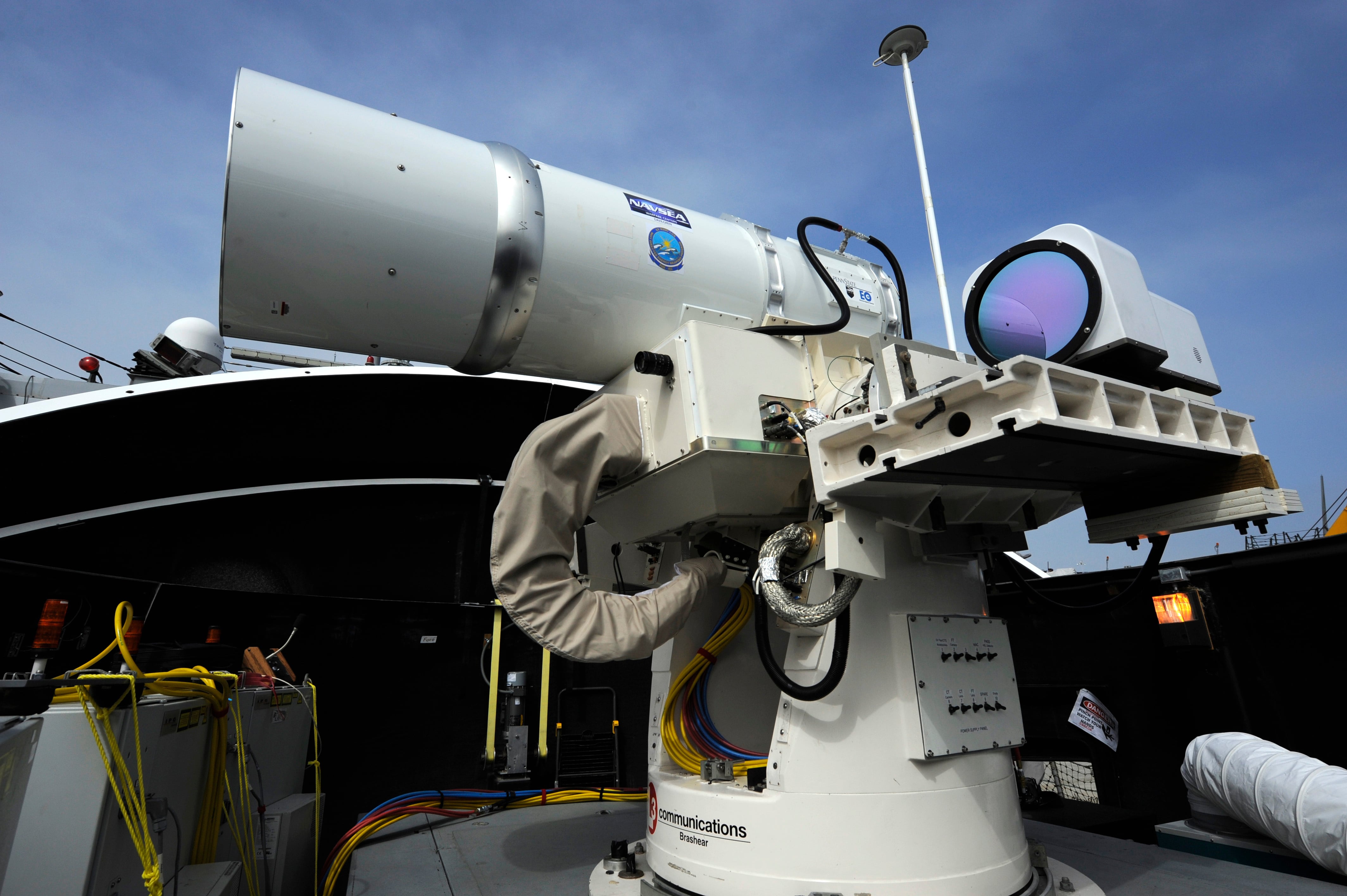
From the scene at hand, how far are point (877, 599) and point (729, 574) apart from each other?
0.59m

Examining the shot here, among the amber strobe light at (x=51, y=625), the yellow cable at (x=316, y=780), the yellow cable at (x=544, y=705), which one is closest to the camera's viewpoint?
the amber strobe light at (x=51, y=625)

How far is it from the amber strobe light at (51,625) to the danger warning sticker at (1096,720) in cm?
485

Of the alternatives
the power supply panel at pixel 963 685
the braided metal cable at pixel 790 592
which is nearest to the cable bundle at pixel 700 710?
the braided metal cable at pixel 790 592

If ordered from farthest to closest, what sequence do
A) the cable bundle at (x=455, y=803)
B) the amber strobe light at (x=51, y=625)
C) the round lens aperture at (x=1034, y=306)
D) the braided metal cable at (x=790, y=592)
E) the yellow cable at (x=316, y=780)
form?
the cable bundle at (x=455, y=803)
the yellow cable at (x=316, y=780)
the amber strobe light at (x=51, y=625)
the round lens aperture at (x=1034, y=306)
the braided metal cable at (x=790, y=592)

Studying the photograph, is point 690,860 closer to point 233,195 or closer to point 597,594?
point 597,594

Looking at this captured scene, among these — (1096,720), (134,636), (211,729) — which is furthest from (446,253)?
(1096,720)

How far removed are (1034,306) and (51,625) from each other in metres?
4.08

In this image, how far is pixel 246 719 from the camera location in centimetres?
300

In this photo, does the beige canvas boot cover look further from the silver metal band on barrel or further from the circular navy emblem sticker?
the circular navy emblem sticker

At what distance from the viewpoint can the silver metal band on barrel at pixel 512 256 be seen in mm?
2139

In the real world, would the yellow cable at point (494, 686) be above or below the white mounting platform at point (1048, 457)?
below

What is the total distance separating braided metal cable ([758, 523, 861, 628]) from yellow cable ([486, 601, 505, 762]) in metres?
3.03

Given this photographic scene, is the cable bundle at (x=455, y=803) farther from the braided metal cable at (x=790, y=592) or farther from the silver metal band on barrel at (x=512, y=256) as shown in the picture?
the silver metal band on barrel at (x=512, y=256)

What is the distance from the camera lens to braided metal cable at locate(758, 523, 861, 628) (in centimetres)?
187
